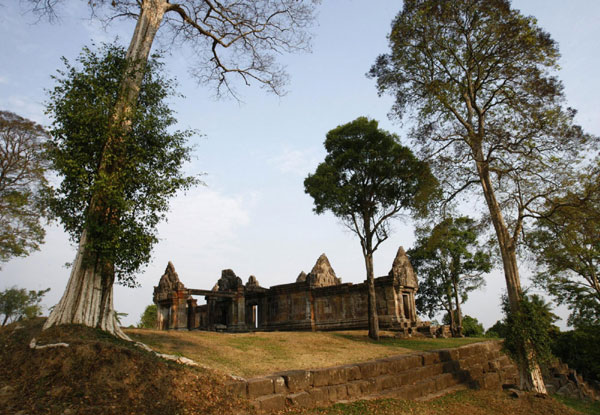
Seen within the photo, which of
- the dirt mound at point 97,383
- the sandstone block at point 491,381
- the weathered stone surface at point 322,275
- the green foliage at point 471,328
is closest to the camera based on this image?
the dirt mound at point 97,383

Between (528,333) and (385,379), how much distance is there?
4416mm

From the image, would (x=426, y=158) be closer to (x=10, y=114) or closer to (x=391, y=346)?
(x=391, y=346)

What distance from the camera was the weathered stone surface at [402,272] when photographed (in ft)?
65.7

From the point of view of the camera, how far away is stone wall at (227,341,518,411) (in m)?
7.30

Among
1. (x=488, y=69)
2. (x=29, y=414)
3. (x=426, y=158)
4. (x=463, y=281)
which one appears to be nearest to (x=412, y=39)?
(x=488, y=69)

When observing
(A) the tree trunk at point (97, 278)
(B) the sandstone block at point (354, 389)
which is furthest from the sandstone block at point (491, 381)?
(A) the tree trunk at point (97, 278)

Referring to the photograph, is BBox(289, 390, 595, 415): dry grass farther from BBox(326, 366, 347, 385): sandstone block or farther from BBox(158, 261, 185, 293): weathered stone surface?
BBox(158, 261, 185, 293): weathered stone surface

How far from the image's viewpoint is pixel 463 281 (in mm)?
31859

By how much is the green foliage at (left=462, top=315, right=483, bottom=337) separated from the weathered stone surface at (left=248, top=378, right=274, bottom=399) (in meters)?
31.1

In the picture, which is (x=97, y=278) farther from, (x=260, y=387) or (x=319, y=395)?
(x=319, y=395)

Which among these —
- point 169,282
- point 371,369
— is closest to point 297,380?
point 371,369

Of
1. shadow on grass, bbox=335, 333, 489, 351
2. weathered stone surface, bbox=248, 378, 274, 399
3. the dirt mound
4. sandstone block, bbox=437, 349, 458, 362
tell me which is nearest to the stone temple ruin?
shadow on grass, bbox=335, 333, 489, 351

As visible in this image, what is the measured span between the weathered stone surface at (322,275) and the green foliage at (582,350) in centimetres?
1295

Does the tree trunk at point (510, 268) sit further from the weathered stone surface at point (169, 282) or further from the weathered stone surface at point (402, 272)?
the weathered stone surface at point (169, 282)
